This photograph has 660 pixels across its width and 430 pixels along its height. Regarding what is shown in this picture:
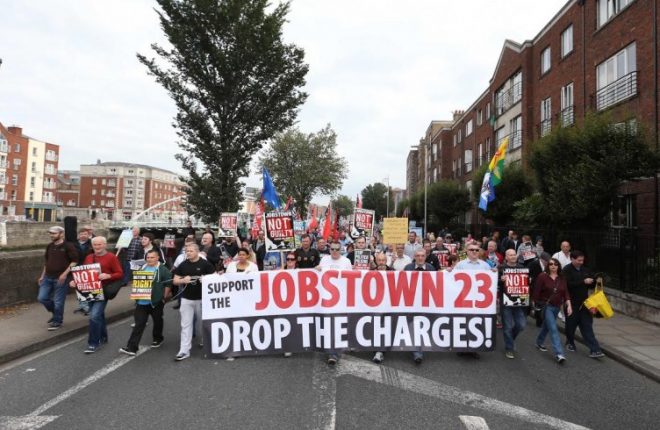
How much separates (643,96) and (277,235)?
46.6ft

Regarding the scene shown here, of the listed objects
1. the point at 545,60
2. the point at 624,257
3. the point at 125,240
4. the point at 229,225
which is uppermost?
the point at 545,60

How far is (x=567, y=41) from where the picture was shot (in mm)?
21422

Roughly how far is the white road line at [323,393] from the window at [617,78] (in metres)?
16.1

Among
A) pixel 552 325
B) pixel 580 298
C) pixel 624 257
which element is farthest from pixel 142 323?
pixel 624 257

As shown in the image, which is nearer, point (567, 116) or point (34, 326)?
point (34, 326)

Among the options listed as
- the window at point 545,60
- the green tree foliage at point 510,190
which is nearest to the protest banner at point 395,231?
the green tree foliage at point 510,190

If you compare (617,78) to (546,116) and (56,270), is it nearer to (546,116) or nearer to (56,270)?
(546,116)

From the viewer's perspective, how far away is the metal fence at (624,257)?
988 centimetres

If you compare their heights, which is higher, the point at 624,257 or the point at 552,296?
the point at 624,257

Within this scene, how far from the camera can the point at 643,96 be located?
1524 centimetres

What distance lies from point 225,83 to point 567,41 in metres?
17.0

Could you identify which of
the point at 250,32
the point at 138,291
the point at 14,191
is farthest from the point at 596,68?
the point at 14,191

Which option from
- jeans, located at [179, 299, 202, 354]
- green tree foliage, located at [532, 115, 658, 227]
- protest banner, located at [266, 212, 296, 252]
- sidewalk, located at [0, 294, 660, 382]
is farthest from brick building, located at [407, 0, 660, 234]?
jeans, located at [179, 299, 202, 354]

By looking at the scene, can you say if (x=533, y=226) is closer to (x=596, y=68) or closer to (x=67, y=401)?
Result: (x=596, y=68)
